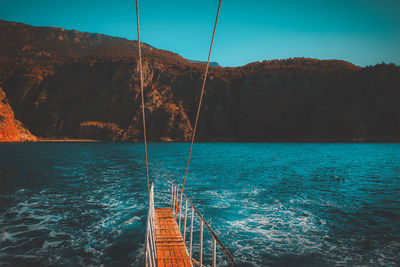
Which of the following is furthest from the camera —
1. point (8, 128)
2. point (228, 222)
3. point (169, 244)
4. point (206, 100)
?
point (206, 100)

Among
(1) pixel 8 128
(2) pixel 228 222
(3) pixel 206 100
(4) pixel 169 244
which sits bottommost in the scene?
(2) pixel 228 222

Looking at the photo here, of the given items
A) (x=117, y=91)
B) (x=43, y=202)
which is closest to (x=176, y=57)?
(x=117, y=91)

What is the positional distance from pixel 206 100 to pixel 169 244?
120798 mm

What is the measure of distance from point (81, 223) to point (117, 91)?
119270mm

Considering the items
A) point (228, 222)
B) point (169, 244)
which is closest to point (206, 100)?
point (228, 222)

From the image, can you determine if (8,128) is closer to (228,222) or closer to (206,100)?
(206,100)

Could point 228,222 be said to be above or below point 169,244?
below

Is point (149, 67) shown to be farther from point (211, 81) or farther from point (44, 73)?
point (44, 73)

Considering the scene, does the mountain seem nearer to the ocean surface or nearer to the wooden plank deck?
the ocean surface

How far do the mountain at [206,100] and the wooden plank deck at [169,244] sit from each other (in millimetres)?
105671

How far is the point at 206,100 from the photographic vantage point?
125 metres

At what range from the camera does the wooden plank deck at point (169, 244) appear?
219 inches

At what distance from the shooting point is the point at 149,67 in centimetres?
12631

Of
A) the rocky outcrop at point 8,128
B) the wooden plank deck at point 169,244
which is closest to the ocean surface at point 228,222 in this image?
the wooden plank deck at point 169,244
